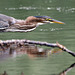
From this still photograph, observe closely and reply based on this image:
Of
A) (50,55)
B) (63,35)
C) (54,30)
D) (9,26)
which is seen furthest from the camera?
(54,30)

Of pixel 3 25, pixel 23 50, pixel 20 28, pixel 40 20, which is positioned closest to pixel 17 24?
pixel 20 28

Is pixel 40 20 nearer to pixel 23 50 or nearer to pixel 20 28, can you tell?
pixel 20 28

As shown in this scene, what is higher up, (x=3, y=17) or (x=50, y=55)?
(x=3, y=17)

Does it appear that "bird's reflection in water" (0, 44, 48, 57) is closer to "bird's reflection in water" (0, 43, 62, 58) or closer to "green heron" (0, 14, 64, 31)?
"bird's reflection in water" (0, 43, 62, 58)

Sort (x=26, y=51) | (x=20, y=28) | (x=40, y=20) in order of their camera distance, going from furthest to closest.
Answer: (x=20, y=28)
(x=40, y=20)
(x=26, y=51)

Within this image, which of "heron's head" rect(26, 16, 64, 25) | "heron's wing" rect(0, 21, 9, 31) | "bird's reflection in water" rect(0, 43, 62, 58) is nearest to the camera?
"bird's reflection in water" rect(0, 43, 62, 58)

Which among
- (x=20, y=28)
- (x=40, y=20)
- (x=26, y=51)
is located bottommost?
(x=26, y=51)

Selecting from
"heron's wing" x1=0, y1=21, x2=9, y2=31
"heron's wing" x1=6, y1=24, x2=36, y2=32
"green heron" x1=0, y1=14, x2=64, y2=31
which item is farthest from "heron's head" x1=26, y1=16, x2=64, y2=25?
"heron's wing" x1=0, y1=21, x2=9, y2=31

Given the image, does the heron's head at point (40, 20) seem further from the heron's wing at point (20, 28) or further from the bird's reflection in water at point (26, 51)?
the bird's reflection in water at point (26, 51)

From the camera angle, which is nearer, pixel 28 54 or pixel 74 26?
pixel 28 54

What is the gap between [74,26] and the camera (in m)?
11.1

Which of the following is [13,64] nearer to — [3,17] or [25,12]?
[3,17]

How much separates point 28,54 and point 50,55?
47cm

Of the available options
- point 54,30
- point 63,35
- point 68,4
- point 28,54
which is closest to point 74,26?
point 54,30
